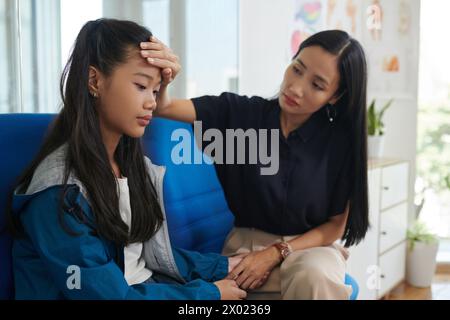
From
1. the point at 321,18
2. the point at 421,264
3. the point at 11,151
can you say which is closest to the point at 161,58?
the point at 11,151

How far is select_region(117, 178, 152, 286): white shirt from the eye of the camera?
2.49 ft

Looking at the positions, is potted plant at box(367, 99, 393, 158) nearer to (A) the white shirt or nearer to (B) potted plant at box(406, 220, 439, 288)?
(B) potted plant at box(406, 220, 439, 288)

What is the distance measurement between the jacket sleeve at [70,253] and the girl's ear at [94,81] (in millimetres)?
155

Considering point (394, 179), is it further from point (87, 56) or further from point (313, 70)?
point (87, 56)

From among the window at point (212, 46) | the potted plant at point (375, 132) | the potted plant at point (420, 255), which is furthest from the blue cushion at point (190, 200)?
the potted plant at point (420, 255)

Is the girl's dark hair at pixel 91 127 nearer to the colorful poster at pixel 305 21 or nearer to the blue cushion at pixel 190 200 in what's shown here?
the blue cushion at pixel 190 200

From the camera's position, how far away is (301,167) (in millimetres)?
883

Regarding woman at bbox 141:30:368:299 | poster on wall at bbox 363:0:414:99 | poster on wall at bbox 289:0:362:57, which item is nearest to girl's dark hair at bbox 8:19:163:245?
woman at bbox 141:30:368:299

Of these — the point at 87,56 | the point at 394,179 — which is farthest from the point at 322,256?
the point at 394,179

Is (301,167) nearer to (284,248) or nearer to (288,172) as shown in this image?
(288,172)

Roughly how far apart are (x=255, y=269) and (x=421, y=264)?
1415mm

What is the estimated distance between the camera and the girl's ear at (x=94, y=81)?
70 cm

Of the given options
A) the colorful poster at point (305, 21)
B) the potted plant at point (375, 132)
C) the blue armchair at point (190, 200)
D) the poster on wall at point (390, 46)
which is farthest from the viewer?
the potted plant at point (375, 132)

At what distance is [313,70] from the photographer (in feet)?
2.72
